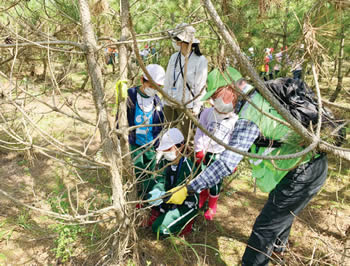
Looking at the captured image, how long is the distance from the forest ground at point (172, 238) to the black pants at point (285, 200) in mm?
174

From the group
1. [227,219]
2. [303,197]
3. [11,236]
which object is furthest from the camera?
[227,219]

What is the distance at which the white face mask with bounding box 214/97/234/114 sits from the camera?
1896mm

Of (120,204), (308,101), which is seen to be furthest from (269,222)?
(120,204)

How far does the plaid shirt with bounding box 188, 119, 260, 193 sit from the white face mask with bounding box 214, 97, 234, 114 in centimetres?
27

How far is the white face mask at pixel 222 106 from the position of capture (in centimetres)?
190

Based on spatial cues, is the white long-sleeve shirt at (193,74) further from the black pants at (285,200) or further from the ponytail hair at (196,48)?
the black pants at (285,200)

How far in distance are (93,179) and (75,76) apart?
567 centimetres

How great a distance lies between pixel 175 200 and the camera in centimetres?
201

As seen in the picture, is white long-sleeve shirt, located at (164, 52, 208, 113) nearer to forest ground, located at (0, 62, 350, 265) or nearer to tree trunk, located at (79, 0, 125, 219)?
forest ground, located at (0, 62, 350, 265)

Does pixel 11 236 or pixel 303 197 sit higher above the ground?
pixel 303 197

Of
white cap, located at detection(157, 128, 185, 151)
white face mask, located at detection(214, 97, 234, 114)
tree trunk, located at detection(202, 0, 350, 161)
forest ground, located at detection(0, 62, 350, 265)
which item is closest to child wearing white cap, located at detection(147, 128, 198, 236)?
white cap, located at detection(157, 128, 185, 151)

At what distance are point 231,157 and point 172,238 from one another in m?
0.75

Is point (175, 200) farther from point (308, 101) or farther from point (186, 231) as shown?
point (308, 101)

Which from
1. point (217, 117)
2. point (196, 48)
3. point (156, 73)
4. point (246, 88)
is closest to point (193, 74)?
point (196, 48)
